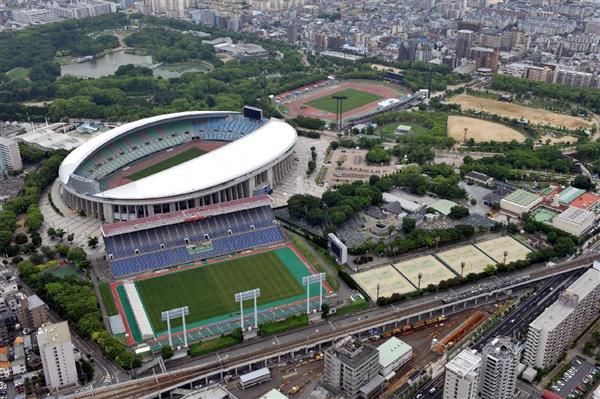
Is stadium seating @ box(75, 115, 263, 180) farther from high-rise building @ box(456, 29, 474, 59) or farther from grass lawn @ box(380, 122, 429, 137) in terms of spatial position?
high-rise building @ box(456, 29, 474, 59)

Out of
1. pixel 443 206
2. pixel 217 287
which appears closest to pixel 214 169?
pixel 217 287

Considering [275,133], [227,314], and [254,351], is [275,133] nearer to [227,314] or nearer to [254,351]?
[227,314]

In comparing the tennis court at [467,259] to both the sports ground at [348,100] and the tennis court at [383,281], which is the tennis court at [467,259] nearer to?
the tennis court at [383,281]

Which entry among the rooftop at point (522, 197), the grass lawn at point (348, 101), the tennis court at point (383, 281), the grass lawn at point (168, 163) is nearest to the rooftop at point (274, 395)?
the tennis court at point (383, 281)

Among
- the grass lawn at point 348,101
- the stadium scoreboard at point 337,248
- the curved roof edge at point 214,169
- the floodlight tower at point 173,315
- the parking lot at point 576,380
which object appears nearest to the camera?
the parking lot at point 576,380

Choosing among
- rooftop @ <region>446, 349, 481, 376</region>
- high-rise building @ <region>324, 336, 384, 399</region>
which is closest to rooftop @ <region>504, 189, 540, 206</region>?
rooftop @ <region>446, 349, 481, 376</region>

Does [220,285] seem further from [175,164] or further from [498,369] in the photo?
[175,164]

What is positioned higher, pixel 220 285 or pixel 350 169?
pixel 350 169
